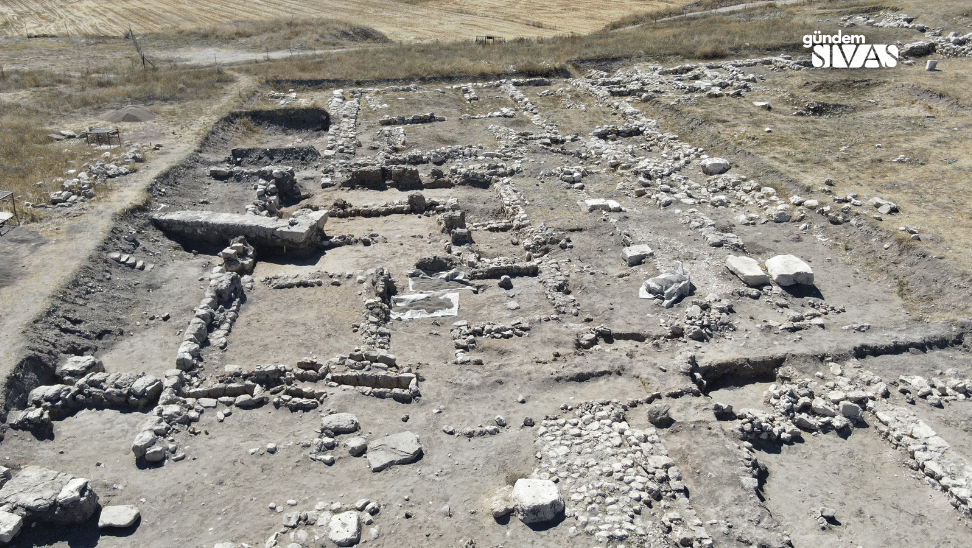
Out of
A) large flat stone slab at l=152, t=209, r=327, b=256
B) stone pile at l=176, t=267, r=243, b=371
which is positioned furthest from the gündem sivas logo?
stone pile at l=176, t=267, r=243, b=371

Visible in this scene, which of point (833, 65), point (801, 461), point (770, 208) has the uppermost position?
point (833, 65)

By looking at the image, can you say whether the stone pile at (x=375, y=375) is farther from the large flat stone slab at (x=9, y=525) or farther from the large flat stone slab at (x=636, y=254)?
the large flat stone slab at (x=636, y=254)

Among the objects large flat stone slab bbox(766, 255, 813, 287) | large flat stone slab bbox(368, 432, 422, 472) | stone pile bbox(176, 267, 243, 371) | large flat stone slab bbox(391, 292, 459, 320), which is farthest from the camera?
large flat stone slab bbox(391, 292, 459, 320)

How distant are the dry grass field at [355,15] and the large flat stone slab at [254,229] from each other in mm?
26631

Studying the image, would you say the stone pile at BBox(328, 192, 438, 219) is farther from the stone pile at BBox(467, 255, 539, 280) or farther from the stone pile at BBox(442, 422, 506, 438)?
the stone pile at BBox(442, 422, 506, 438)

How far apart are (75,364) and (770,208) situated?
47.8 ft

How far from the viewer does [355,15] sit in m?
45.0

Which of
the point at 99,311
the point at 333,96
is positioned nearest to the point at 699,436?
the point at 99,311

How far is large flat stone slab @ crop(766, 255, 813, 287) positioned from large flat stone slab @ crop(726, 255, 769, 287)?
0.23 m

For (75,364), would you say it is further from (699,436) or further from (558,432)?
(699,436)

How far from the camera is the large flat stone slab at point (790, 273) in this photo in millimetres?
12031

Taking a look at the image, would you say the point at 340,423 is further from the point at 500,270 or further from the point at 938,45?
the point at 938,45

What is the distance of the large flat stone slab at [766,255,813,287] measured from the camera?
12.0 m

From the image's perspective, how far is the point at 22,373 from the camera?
31.1ft
